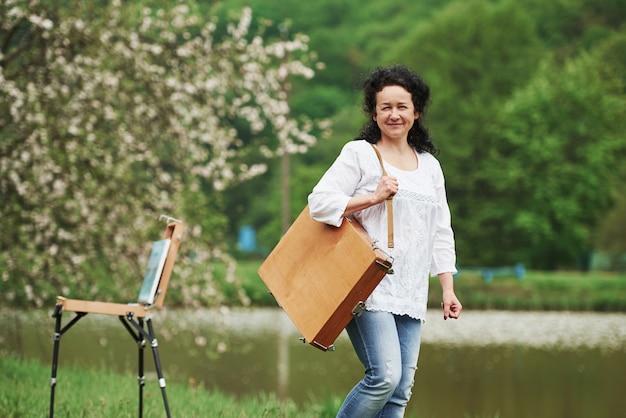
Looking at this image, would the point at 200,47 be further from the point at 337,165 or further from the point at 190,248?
the point at 337,165

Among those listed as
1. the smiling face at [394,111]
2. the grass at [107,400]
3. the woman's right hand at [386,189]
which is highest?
the smiling face at [394,111]

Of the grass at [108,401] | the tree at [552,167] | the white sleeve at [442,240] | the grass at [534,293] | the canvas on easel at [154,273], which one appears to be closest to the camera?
the white sleeve at [442,240]

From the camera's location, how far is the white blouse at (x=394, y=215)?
4.14 meters

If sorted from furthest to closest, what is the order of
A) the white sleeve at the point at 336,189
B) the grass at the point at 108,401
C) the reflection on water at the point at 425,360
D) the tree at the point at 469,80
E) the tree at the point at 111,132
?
the tree at the point at 469,80 → the reflection on water at the point at 425,360 → the tree at the point at 111,132 → the grass at the point at 108,401 → the white sleeve at the point at 336,189

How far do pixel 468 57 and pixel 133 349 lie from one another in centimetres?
2524

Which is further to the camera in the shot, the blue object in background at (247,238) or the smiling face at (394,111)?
the blue object in background at (247,238)

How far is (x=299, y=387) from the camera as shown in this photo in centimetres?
1277

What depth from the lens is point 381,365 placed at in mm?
4023

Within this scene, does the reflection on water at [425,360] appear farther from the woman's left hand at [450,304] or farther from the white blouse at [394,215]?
the white blouse at [394,215]

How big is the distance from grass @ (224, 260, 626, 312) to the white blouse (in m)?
22.3

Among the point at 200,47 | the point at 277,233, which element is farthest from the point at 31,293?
the point at 277,233

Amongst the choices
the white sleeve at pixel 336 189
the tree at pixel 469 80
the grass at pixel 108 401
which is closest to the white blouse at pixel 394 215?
the white sleeve at pixel 336 189

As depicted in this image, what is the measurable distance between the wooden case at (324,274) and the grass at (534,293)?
22256 millimetres

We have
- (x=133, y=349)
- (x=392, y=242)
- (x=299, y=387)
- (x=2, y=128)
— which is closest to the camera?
(x=392, y=242)
